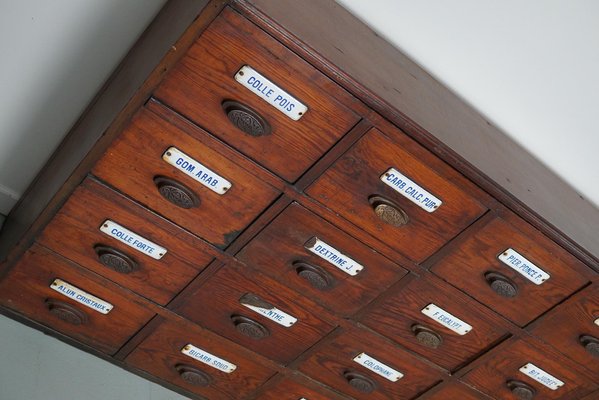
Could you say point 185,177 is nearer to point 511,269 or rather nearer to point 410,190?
point 410,190

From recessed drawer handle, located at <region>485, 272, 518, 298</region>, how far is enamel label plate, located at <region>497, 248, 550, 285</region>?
0.05 meters

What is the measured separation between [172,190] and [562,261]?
123 centimetres

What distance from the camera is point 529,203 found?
2844 millimetres

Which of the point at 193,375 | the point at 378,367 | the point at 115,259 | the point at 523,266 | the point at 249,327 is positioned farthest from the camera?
the point at 193,375

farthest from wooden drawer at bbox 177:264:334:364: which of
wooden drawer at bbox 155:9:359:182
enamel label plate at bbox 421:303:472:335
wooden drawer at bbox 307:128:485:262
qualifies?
wooden drawer at bbox 155:9:359:182

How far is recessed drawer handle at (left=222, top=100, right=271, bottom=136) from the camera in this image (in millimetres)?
2580

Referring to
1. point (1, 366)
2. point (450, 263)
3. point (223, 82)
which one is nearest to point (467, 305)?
point (450, 263)

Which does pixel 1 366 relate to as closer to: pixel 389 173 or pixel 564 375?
pixel 389 173

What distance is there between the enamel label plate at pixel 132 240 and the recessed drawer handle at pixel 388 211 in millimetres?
724

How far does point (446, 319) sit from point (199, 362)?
0.95 metres

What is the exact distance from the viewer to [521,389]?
3434mm

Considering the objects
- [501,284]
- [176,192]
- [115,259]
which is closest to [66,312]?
[115,259]

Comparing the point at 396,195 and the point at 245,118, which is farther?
the point at 396,195

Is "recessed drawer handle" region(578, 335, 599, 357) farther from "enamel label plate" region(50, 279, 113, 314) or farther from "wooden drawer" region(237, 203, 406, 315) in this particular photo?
"enamel label plate" region(50, 279, 113, 314)
